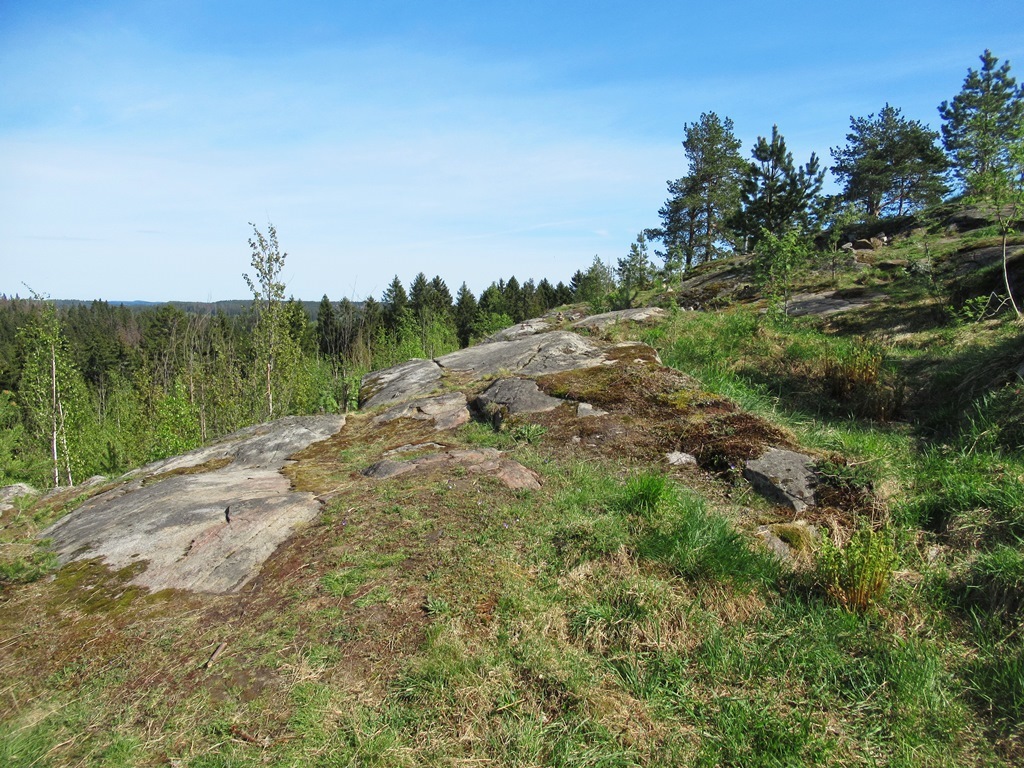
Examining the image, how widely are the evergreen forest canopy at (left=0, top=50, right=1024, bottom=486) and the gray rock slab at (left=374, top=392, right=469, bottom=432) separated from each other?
2234mm

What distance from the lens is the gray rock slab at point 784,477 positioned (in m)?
4.07

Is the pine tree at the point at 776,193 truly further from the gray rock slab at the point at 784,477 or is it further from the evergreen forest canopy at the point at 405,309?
the gray rock slab at the point at 784,477

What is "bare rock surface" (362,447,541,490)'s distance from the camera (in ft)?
14.6

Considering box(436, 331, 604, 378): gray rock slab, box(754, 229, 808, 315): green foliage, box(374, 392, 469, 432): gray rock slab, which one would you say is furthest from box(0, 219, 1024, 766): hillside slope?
box(754, 229, 808, 315): green foliage

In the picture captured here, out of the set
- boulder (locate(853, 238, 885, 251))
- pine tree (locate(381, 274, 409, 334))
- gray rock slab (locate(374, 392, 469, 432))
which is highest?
pine tree (locate(381, 274, 409, 334))

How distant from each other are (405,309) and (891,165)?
91.3 ft

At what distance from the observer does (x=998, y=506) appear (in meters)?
3.70

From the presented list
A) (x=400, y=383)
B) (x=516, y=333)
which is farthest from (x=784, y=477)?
(x=516, y=333)

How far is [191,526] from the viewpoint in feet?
12.9

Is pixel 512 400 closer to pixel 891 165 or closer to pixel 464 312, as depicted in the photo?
pixel 891 165

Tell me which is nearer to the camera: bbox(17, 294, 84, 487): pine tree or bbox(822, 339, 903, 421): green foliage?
bbox(822, 339, 903, 421): green foliage

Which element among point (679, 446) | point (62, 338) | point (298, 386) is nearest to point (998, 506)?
point (679, 446)

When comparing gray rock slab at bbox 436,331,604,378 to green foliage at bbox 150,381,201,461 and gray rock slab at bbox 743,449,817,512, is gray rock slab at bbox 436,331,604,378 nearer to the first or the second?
gray rock slab at bbox 743,449,817,512

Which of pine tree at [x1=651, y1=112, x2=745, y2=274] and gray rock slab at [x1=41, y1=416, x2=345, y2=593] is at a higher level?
pine tree at [x1=651, y1=112, x2=745, y2=274]
